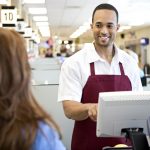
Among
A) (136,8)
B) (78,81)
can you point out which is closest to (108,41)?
(78,81)

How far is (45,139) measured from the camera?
1207mm

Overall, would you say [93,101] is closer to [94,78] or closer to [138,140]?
[94,78]

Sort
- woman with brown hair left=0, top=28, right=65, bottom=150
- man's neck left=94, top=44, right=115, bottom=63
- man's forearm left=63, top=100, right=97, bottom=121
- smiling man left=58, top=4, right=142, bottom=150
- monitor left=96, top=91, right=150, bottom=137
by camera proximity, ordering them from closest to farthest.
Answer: woman with brown hair left=0, top=28, right=65, bottom=150, monitor left=96, top=91, right=150, bottom=137, man's forearm left=63, top=100, right=97, bottom=121, smiling man left=58, top=4, right=142, bottom=150, man's neck left=94, top=44, right=115, bottom=63

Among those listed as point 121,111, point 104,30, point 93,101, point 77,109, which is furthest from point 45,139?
point 104,30

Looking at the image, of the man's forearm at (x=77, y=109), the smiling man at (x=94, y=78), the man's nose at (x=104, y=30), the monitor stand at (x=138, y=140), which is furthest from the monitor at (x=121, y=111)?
the man's nose at (x=104, y=30)

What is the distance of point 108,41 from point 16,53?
1314 millimetres

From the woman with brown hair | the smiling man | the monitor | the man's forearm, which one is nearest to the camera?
the woman with brown hair

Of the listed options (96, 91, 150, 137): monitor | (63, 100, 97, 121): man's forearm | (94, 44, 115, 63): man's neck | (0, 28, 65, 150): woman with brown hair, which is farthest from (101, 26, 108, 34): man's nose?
(0, 28, 65, 150): woman with brown hair

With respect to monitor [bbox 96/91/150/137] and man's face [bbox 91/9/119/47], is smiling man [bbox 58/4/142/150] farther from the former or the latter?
monitor [bbox 96/91/150/137]

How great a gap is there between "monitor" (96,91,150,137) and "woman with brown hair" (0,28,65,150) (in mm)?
538

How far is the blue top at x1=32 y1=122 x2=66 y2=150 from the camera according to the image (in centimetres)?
121

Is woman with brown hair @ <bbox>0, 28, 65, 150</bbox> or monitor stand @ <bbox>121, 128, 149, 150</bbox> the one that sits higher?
woman with brown hair @ <bbox>0, 28, 65, 150</bbox>

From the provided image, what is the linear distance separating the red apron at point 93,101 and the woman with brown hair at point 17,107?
3.83ft

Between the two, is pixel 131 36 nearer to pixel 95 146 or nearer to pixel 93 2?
pixel 93 2
